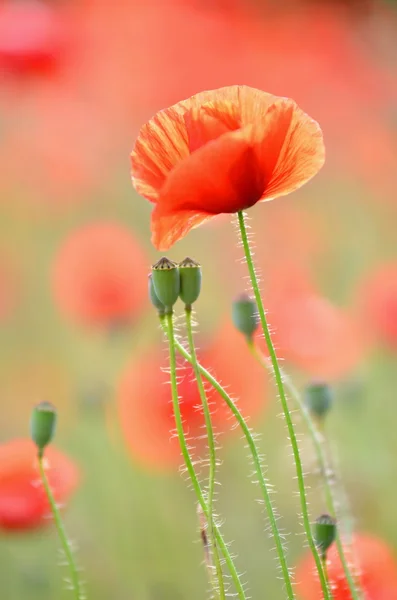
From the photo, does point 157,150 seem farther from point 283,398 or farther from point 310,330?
point 310,330

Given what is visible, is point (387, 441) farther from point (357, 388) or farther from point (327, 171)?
point (327, 171)

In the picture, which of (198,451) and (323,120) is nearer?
(198,451)

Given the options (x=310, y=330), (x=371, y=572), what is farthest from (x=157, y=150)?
(x=310, y=330)

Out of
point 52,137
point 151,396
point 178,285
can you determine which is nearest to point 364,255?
point 52,137

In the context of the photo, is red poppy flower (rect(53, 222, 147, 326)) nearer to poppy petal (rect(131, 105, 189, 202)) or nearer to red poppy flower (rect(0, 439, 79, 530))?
red poppy flower (rect(0, 439, 79, 530))

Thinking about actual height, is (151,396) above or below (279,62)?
below

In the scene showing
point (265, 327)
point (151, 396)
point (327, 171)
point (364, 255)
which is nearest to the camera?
point (265, 327)
